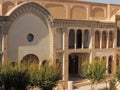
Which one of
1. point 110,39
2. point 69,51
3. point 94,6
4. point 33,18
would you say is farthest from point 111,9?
point 33,18

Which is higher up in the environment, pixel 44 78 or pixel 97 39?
pixel 97 39

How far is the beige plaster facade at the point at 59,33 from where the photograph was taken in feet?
93.1

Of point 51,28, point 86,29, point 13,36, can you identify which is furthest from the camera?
point 86,29

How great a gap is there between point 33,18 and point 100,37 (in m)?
9.05

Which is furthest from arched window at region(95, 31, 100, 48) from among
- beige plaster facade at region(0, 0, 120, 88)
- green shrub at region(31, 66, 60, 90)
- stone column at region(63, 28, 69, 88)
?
green shrub at region(31, 66, 60, 90)

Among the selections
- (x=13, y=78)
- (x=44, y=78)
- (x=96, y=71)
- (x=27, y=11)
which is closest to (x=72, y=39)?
(x=96, y=71)

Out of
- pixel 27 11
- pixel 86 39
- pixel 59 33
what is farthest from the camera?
pixel 86 39

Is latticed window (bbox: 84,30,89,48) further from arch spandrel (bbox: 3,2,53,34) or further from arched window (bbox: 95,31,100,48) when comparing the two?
arch spandrel (bbox: 3,2,53,34)

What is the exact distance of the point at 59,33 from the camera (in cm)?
3219

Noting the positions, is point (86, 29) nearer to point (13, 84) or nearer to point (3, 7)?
point (3, 7)

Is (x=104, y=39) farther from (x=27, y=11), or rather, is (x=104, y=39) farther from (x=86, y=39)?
(x=27, y=11)

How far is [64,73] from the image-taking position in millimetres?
32406

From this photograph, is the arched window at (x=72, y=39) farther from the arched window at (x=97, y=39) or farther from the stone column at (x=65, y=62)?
the arched window at (x=97, y=39)

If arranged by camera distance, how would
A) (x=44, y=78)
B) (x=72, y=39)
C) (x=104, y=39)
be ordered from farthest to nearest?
(x=104, y=39) < (x=72, y=39) < (x=44, y=78)
